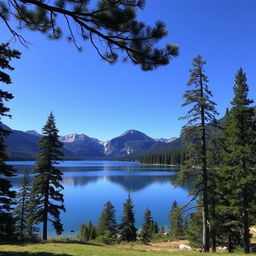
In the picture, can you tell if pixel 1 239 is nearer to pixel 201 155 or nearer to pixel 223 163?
pixel 201 155

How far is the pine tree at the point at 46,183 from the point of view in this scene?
57.7 ft

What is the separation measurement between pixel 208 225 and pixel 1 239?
38.5ft

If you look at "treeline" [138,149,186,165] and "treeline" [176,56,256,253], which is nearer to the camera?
"treeline" [176,56,256,253]

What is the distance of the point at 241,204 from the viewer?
48.1 ft

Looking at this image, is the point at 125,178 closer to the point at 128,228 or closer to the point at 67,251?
the point at 128,228

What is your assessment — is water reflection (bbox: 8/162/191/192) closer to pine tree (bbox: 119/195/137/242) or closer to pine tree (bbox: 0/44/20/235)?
pine tree (bbox: 119/195/137/242)

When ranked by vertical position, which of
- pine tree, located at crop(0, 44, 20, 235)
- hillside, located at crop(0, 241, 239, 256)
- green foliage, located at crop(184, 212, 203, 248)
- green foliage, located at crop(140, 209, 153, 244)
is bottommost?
green foliage, located at crop(140, 209, 153, 244)

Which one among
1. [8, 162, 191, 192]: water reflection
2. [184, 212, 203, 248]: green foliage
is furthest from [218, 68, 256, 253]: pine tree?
[8, 162, 191, 192]: water reflection

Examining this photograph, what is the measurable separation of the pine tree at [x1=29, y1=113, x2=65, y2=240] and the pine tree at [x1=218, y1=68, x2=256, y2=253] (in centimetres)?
1197

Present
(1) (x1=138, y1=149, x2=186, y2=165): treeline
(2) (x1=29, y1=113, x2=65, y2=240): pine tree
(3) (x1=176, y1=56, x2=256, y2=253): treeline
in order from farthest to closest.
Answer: (1) (x1=138, y1=149, x2=186, y2=165): treeline → (2) (x1=29, y1=113, x2=65, y2=240): pine tree → (3) (x1=176, y1=56, x2=256, y2=253): treeline

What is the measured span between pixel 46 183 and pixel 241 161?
44.7 ft

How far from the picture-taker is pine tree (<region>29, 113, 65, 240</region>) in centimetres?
1758

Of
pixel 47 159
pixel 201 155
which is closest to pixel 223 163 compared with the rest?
pixel 201 155

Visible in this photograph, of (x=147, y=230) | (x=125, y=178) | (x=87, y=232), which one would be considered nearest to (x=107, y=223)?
(x=87, y=232)
